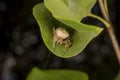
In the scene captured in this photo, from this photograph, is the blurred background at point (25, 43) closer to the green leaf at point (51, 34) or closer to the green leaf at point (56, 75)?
the green leaf at point (56, 75)

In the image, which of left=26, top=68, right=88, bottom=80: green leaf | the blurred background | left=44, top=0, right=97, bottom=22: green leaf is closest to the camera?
left=44, top=0, right=97, bottom=22: green leaf

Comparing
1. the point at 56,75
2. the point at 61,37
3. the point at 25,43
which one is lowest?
the point at 25,43

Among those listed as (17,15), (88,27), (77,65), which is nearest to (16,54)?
(17,15)

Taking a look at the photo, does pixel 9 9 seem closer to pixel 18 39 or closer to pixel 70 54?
pixel 18 39

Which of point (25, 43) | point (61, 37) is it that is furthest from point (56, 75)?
point (25, 43)

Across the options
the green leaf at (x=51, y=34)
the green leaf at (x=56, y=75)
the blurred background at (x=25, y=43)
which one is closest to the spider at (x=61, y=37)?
the green leaf at (x=51, y=34)

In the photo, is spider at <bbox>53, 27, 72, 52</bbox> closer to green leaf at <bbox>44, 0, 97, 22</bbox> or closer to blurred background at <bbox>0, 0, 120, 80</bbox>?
green leaf at <bbox>44, 0, 97, 22</bbox>

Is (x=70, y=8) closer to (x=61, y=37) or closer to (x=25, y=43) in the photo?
(x=61, y=37)

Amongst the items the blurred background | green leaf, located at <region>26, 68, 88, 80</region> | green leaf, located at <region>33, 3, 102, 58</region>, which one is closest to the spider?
green leaf, located at <region>33, 3, 102, 58</region>
